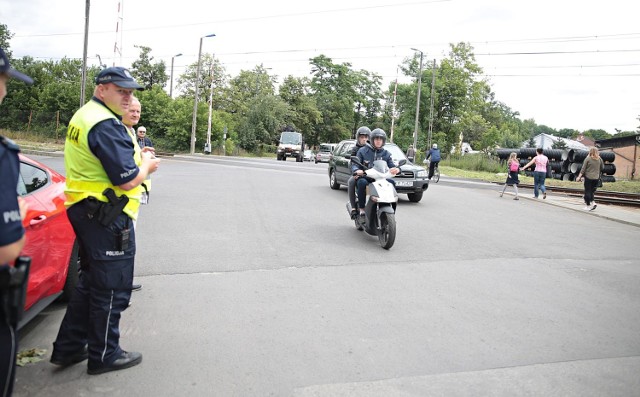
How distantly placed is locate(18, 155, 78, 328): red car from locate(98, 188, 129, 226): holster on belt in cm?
68

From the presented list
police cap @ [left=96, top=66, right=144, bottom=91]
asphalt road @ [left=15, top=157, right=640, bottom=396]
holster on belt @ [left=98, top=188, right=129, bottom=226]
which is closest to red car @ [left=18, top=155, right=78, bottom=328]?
asphalt road @ [left=15, top=157, right=640, bottom=396]

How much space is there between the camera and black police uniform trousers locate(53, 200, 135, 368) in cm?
335

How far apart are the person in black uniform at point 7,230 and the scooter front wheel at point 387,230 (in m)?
5.94

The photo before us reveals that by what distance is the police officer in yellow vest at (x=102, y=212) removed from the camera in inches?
129

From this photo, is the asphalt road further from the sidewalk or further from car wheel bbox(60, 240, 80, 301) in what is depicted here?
the sidewalk

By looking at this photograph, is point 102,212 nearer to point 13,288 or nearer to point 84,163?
point 84,163

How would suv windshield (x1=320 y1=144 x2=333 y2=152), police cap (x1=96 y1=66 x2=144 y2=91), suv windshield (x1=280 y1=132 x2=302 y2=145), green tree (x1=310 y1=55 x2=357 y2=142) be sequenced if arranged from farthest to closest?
green tree (x1=310 y1=55 x2=357 y2=142), suv windshield (x1=320 y1=144 x2=333 y2=152), suv windshield (x1=280 y1=132 x2=302 y2=145), police cap (x1=96 y1=66 x2=144 y2=91)

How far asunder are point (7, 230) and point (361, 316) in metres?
3.27

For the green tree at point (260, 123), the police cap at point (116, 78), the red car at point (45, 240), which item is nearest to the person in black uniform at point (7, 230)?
the police cap at point (116, 78)

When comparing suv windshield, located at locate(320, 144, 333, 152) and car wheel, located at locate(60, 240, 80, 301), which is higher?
suv windshield, located at locate(320, 144, 333, 152)

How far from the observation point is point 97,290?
11.1 feet

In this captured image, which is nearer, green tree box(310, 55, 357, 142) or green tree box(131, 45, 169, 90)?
green tree box(131, 45, 169, 90)

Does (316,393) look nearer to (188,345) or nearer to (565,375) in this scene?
(188,345)

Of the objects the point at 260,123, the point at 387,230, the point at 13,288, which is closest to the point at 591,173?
the point at 387,230
